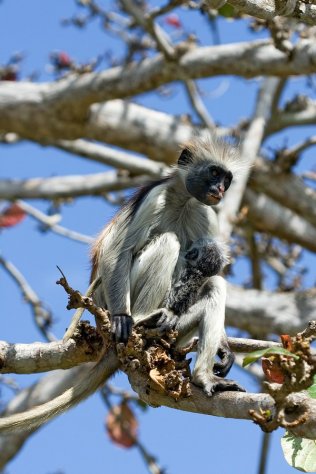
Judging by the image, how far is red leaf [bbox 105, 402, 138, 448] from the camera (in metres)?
11.3

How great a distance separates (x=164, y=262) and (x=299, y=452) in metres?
2.04

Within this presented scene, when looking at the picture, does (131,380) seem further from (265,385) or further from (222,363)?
(265,385)

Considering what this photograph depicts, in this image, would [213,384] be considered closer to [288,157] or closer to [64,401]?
[64,401]

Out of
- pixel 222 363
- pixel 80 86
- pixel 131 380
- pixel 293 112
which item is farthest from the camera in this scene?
pixel 293 112

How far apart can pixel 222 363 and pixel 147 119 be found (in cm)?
614

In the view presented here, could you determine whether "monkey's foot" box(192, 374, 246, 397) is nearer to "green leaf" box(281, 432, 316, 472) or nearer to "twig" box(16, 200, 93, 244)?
"green leaf" box(281, 432, 316, 472)

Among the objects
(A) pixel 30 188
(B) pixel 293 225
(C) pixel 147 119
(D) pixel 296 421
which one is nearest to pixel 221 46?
(C) pixel 147 119

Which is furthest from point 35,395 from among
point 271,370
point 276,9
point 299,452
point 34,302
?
point 276,9

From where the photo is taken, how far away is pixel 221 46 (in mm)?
10398

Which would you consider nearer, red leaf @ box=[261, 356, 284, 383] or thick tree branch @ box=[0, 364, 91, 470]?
red leaf @ box=[261, 356, 284, 383]

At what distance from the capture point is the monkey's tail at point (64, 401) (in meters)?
5.38

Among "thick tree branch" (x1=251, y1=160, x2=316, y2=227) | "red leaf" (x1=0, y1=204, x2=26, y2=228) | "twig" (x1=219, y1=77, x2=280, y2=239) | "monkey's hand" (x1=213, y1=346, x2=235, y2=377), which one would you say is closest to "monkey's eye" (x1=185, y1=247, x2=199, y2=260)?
"monkey's hand" (x1=213, y1=346, x2=235, y2=377)

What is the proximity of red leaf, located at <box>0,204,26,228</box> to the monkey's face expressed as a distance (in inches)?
249

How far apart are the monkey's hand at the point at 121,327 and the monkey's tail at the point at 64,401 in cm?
22
